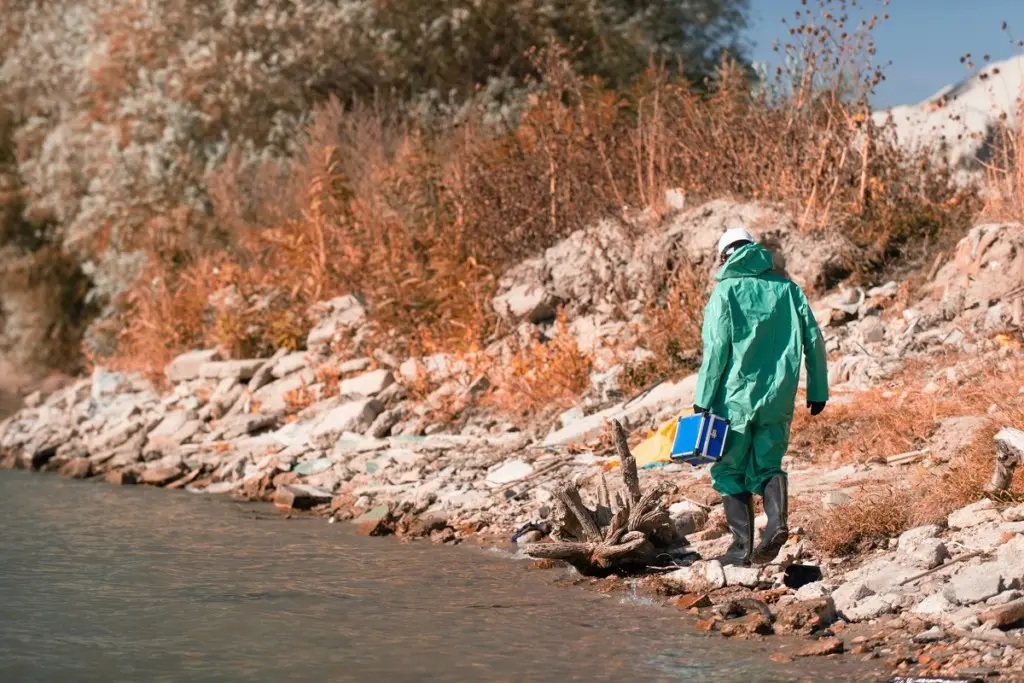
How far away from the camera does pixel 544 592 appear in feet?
22.0

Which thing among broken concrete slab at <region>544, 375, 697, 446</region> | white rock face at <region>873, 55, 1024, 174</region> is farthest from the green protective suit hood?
white rock face at <region>873, 55, 1024, 174</region>

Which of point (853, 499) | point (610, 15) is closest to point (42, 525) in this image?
point (853, 499)

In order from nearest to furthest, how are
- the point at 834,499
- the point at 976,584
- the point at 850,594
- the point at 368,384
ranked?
the point at 976,584
the point at 850,594
the point at 834,499
the point at 368,384

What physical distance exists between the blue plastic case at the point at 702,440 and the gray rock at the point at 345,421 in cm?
538

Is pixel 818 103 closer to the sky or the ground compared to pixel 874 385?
closer to the sky

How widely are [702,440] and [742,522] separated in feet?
1.80

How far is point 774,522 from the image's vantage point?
254 inches

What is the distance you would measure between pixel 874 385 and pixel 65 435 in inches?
370

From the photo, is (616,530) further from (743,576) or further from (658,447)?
(658,447)

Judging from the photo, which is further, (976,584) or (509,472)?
(509,472)

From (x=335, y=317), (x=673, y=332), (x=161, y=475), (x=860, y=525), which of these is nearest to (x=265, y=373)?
(x=335, y=317)

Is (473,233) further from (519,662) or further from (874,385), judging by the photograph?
(519,662)

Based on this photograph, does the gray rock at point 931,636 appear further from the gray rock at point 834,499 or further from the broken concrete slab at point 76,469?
the broken concrete slab at point 76,469

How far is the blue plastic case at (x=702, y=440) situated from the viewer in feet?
21.0
